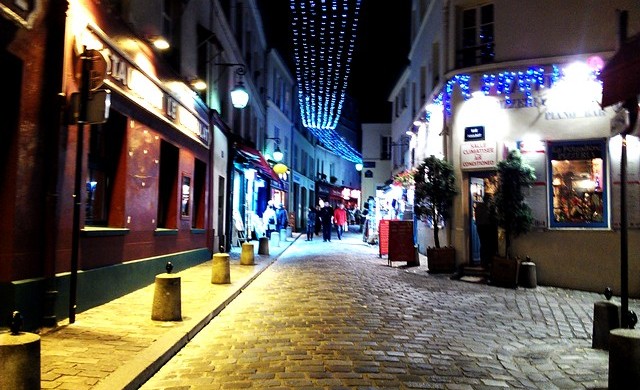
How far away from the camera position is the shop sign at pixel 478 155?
1303 centimetres

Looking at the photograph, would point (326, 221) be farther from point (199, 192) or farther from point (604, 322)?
point (604, 322)

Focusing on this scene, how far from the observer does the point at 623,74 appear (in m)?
5.36

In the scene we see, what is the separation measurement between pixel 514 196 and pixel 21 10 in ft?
32.5

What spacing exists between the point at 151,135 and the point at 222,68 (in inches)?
323

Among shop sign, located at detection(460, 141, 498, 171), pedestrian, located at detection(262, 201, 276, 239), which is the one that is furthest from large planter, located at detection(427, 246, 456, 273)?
pedestrian, located at detection(262, 201, 276, 239)

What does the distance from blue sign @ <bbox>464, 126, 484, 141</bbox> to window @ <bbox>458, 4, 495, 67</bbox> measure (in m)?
1.69

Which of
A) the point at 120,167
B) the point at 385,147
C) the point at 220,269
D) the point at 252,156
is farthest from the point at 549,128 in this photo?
the point at 385,147

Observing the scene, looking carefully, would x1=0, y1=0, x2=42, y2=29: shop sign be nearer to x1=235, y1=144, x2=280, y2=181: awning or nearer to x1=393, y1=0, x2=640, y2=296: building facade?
x1=393, y1=0, x2=640, y2=296: building facade

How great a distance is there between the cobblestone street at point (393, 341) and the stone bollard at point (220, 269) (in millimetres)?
566

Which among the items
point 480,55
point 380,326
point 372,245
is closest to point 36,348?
point 380,326

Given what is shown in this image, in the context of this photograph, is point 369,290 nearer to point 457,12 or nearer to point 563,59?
point 563,59

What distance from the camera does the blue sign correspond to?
13312 mm

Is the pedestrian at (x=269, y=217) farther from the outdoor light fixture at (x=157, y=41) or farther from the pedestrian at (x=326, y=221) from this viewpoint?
the outdoor light fixture at (x=157, y=41)

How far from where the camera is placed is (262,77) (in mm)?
29719
